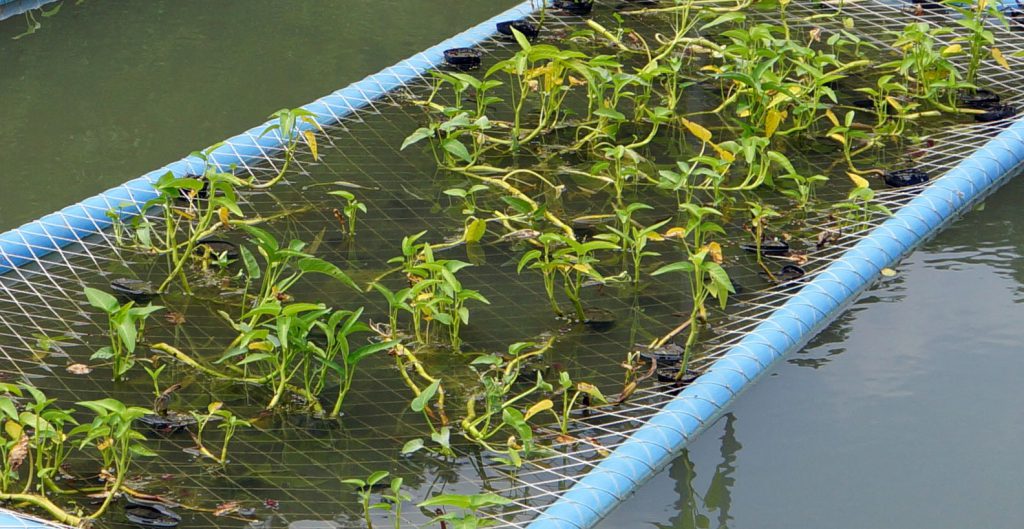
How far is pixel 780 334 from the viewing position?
315cm

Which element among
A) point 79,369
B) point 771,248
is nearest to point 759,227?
point 771,248

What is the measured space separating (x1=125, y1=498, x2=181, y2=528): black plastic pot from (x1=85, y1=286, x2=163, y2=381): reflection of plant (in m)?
0.38

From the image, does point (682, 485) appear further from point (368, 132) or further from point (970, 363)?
point (368, 132)

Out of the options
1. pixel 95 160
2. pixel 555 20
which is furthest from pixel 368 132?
pixel 555 20

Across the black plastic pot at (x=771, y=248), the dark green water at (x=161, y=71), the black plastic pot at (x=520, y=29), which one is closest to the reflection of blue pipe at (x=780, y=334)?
the black plastic pot at (x=771, y=248)

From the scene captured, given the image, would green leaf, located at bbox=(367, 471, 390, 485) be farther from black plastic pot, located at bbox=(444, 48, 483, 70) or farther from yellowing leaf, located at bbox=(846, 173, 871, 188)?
black plastic pot, located at bbox=(444, 48, 483, 70)

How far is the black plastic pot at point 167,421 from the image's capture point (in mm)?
2805

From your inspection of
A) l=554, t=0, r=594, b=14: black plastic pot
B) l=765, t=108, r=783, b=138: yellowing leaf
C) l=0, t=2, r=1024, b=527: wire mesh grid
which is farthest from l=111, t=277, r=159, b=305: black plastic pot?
l=554, t=0, r=594, b=14: black plastic pot

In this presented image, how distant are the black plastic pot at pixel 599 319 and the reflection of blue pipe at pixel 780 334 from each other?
0.34 meters

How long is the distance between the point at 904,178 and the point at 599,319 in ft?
3.88

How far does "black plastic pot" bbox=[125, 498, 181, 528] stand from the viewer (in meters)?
2.52

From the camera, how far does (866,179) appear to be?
4.04 metres

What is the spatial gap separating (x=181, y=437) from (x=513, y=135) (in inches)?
66.2

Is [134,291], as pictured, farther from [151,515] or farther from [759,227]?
[759,227]
